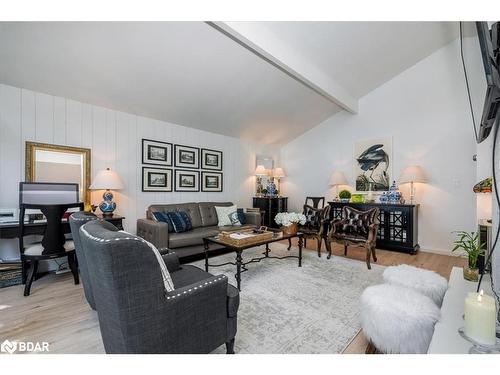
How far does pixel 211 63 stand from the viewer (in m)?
3.13

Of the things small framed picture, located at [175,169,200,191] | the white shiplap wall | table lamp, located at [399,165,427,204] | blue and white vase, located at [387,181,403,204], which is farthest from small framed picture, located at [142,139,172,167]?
table lamp, located at [399,165,427,204]

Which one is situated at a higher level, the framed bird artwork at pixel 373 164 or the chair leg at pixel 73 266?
the framed bird artwork at pixel 373 164

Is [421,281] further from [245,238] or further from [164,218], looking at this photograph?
[164,218]

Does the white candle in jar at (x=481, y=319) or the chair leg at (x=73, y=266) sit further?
the chair leg at (x=73, y=266)

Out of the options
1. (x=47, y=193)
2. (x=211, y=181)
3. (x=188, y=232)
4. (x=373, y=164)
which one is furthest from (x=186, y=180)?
(x=373, y=164)

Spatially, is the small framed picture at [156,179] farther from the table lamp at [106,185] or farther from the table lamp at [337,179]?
the table lamp at [337,179]

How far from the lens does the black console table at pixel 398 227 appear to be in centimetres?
397

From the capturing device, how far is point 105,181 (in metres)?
3.24

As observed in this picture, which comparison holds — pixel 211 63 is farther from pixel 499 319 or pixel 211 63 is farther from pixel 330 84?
pixel 499 319

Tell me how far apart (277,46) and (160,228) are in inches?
107

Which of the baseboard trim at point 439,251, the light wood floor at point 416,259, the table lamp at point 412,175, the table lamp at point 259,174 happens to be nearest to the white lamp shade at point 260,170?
the table lamp at point 259,174

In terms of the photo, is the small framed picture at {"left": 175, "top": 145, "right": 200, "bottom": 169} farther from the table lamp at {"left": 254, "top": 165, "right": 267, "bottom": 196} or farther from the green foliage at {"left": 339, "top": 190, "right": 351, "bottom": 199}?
the green foliage at {"left": 339, "top": 190, "right": 351, "bottom": 199}

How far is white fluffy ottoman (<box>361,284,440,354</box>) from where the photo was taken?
1.31 m

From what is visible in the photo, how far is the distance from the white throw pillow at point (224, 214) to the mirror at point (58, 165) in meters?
2.07
